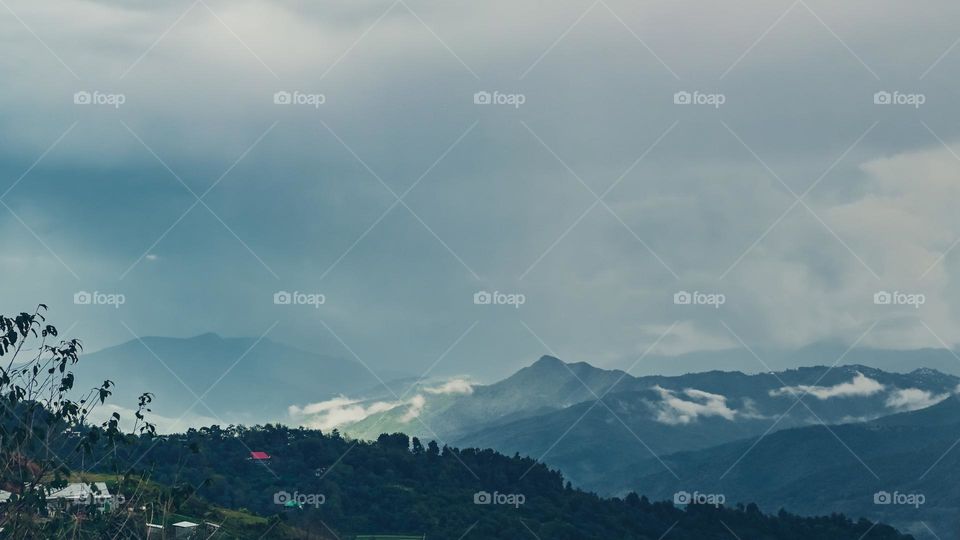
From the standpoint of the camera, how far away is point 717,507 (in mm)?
168500

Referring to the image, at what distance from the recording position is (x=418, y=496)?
442 feet

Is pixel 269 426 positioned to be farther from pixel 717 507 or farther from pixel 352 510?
pixel 717 507

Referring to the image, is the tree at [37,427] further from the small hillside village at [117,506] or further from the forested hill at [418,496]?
the forested hill at [418,496]

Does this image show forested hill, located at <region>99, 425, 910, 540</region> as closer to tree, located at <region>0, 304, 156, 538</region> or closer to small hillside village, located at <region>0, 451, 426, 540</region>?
small hillside village, located at <region>0, 451, 426, 540</region>

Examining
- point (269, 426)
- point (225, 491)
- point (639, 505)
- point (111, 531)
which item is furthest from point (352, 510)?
point (111, 531)

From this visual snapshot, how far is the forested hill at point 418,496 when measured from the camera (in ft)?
408

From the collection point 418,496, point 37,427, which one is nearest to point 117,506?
point 37,427

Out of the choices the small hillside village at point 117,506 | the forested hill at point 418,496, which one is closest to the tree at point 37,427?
the small hillside village at point 117,506

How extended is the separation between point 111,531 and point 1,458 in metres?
3.76

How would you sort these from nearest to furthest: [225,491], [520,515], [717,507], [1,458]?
[1,458]
[225,491]
[520,515]
[717,507]

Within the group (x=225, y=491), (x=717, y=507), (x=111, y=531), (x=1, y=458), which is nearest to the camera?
(x=1, y=458)

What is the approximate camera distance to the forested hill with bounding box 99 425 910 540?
124375mm

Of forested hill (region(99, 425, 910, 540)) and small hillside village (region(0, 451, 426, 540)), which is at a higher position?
forested hill (region(99, 425, 910, 540))

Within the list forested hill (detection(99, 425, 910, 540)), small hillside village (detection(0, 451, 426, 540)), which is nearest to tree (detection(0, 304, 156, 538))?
small hillside village (detection(0, 451, 426, 540))
